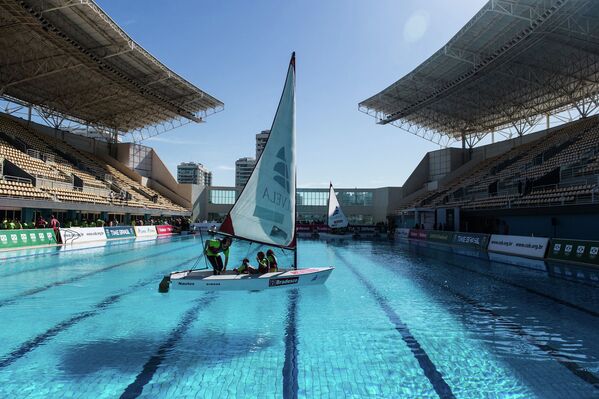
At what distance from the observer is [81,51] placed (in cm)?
3675

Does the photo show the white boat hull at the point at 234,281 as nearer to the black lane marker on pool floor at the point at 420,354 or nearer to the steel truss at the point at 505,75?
the black lane marker on pool floor at the point at 420,354

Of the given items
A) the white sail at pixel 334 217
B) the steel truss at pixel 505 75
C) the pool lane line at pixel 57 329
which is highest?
the steel truss at pixel 505 75

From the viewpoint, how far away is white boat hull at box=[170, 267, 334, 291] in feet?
39.8

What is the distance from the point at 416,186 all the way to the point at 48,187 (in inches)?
2094

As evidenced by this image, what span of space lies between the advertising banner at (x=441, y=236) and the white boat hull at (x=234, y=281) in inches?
1001

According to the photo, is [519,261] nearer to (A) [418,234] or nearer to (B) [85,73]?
(A) [418,234]

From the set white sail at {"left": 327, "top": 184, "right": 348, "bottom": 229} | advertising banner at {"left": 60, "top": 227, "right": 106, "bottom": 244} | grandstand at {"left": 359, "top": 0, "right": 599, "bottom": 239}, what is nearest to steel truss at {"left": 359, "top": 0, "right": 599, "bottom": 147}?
grandstand at {"left": 359, "top": 0, "right": 599, "bottom": 239}

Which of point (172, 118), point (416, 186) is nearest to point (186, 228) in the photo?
point (172, 118)

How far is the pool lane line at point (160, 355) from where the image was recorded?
19.5 feet

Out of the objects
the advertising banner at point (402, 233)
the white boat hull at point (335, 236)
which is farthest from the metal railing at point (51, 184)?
the advertising banner at point (402, 233)

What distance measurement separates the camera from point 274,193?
47.1 feet

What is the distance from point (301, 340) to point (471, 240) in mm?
26802

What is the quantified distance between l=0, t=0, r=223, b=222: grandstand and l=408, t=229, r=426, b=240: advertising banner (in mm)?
33421

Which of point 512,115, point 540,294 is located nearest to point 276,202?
point 540,294
